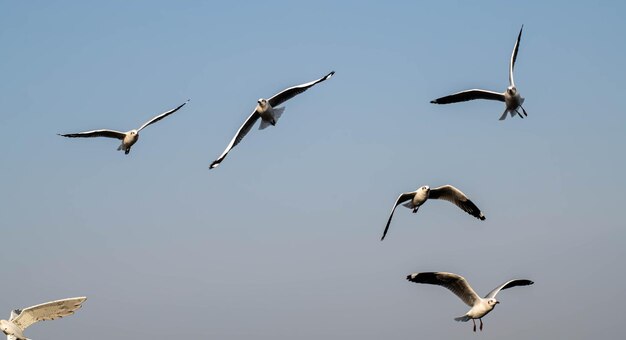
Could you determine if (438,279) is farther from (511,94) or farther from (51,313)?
(51,313)

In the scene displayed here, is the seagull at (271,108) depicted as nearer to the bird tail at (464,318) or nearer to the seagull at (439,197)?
the seagull at (439,197)

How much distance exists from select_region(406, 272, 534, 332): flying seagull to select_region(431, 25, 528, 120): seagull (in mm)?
4234

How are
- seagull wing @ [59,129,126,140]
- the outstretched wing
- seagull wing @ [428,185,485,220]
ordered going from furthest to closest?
seagull wing @ [59,129,126,140] < the outstretched wing < seagull wing @ [428,185,485,220]

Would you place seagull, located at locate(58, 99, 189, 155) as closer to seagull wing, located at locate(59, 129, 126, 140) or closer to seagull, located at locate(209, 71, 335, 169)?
seagull wing, located at locate(59, 129, 126, 140)

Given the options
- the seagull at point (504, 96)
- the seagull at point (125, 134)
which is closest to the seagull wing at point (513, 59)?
the seagull at point (504, 96)

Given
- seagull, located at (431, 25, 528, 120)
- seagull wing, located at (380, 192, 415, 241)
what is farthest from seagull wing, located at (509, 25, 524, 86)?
seagull wing, located at (380, 192, 415, 241)

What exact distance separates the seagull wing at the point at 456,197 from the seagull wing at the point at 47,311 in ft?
28.1

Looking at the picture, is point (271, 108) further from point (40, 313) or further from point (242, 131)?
point (40, 313)

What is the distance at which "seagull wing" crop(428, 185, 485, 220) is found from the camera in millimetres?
25250

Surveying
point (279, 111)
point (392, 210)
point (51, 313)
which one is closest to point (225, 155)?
point (279, 111)

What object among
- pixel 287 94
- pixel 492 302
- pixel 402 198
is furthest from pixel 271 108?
pixel 492 302

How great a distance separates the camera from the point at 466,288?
896 inches

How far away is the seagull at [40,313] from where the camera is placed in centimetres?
2475

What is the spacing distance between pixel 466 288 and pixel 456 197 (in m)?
3.34
